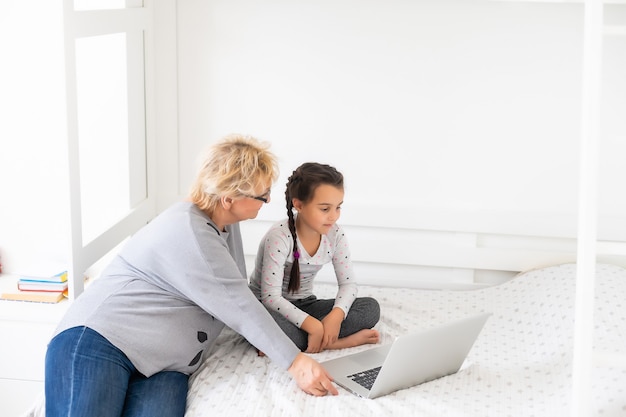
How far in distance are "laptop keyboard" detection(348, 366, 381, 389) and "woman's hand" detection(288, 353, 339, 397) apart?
0.30 ft

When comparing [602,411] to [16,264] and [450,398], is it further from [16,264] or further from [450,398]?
[16,264]

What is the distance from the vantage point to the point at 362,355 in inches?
90.6

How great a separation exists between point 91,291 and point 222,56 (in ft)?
3.77

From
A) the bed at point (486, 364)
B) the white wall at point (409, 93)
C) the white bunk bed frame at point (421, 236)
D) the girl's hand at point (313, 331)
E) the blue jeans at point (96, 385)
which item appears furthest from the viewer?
the white wall at point (409, 93)

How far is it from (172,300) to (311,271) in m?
0.53

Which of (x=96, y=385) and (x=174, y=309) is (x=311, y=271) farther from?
(x=96, y=385)

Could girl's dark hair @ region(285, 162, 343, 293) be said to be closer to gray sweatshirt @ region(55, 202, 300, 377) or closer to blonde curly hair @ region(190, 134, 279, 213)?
blonde curly hair @ region(190, 134, 279, 213)

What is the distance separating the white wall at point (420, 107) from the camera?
9.16 ft

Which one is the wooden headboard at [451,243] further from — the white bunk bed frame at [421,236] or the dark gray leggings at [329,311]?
the dark gray leggings at [329,311]

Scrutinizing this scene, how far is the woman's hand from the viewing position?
203 centimetres

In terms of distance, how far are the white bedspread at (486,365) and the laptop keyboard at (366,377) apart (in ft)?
0.26

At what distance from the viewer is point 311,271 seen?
2479mm

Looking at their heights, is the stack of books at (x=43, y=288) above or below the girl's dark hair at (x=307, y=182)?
below

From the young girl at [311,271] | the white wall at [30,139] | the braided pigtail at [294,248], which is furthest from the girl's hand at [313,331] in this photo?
the white wall at [30,139]
